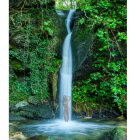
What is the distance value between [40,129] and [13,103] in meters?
2.03

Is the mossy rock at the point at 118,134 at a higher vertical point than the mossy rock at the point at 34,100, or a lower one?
lower

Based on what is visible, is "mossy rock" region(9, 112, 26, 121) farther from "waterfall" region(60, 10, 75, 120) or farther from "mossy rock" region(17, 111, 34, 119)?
"waterfall" region(60, 10, 75, 120)

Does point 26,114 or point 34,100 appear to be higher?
point 34,100

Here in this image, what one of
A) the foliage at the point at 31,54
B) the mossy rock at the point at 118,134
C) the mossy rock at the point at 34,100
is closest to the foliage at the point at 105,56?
the foliage at the point at 31,54

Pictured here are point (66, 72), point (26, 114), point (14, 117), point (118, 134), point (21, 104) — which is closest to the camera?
point (118, 134)


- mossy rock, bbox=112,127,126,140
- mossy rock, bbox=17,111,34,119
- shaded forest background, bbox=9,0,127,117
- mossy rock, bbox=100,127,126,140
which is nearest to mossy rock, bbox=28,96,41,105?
shaded forest background, bbox=9,0,127,117

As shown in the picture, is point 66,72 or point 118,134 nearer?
point 118,134

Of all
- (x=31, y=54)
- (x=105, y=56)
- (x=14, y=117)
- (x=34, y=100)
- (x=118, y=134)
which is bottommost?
(x=14, y=117)

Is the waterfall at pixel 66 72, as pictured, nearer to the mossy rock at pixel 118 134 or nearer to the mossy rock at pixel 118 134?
the mossy rock at pixel 118 134

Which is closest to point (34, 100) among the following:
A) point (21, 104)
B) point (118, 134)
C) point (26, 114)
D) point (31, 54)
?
point (21, 104)

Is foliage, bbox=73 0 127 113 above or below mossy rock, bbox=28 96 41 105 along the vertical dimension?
above

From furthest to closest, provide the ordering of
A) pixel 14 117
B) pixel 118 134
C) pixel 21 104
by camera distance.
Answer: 1. pixel 21 104
2. pixel 14 117
3. pixel 118 134

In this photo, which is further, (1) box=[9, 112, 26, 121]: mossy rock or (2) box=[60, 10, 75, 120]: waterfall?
(2) box=[60, 10, 75, 120]: waterfall

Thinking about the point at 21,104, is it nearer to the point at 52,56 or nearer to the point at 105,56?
the point at 52,56
